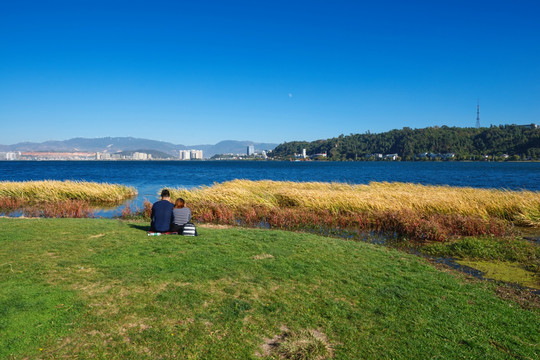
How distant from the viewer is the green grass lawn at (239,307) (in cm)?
457

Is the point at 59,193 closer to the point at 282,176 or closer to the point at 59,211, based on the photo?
the point at 59,211

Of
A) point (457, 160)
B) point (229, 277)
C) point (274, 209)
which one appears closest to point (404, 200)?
point (274, 209)

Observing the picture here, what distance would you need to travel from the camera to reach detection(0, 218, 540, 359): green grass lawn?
180 inches

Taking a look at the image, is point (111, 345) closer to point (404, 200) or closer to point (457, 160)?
point (404, 200)

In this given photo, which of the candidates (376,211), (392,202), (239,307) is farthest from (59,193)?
(239,307)

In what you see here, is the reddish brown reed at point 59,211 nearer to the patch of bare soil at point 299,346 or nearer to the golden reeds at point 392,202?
the golden reeds at point 392,202

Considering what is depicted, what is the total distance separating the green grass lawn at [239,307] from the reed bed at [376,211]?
6.58 meters

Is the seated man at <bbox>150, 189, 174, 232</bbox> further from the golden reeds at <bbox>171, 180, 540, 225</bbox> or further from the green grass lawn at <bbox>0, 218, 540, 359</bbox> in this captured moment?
the golden reeds at <bbox>171, 180, 540, 225</bbox>

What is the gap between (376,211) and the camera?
57.2 ft

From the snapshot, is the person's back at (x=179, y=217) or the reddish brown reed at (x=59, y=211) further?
the reddish brown reed at (x=59, y=211)

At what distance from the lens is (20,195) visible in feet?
80.6

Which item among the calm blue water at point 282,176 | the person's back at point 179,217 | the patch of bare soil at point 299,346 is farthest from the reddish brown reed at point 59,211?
the patch of bare soil at point 299,346

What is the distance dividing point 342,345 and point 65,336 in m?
3.82

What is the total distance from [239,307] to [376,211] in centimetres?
1315
